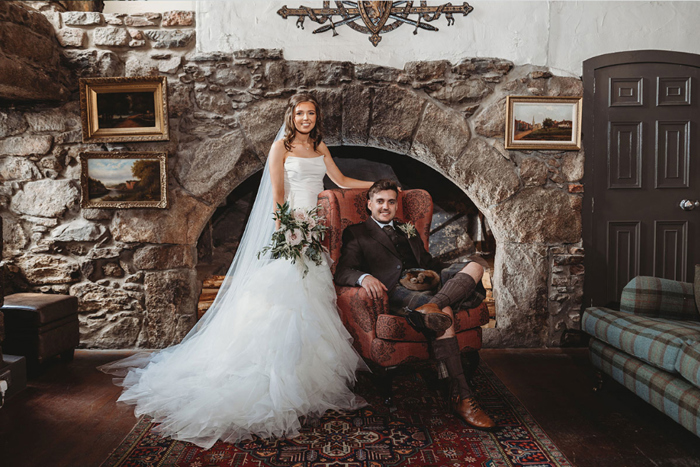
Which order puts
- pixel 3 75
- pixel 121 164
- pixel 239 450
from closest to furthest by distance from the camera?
pixel 239 450 < pixel 3 75 < pixel 121 164

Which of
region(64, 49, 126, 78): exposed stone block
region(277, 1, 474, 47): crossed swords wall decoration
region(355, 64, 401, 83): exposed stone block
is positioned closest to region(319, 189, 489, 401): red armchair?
region(355, 64, 401, 83): exposed stone block

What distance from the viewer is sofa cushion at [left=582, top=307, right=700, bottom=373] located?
2.02 meters

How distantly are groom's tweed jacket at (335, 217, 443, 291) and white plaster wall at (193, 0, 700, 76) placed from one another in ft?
4.74

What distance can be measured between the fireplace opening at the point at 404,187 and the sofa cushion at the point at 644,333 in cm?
162

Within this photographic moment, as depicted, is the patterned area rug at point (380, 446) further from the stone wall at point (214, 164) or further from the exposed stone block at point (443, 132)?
the exposed stone block at point (443, 132)

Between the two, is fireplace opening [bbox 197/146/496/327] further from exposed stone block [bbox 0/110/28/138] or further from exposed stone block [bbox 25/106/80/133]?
exposed stone block [bbox 0/110/28/138]

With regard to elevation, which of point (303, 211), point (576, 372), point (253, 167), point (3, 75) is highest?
point (3, 75)

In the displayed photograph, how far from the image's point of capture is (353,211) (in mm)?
2867

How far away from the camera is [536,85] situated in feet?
11.0

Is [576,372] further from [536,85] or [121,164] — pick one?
[121,164]

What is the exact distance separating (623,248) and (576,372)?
1.16 meters

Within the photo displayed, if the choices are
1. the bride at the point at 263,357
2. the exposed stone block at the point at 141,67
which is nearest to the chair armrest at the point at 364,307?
A: the bride at the point at 263,357

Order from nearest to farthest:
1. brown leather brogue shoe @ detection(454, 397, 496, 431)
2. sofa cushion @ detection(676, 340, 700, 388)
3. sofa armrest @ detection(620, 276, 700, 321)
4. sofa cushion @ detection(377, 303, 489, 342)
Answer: sofa cushion @ detection(676, 340, 700, 388)
brown leather brogue shoe @ detection(454, 397, 496, 431)
sofa cushion @ detection(377, 303, 489, 342)
sofa armrest @ detection(620, 276, 700, 321)

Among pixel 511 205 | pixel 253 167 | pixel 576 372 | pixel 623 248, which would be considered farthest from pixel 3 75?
pixel 623 248
